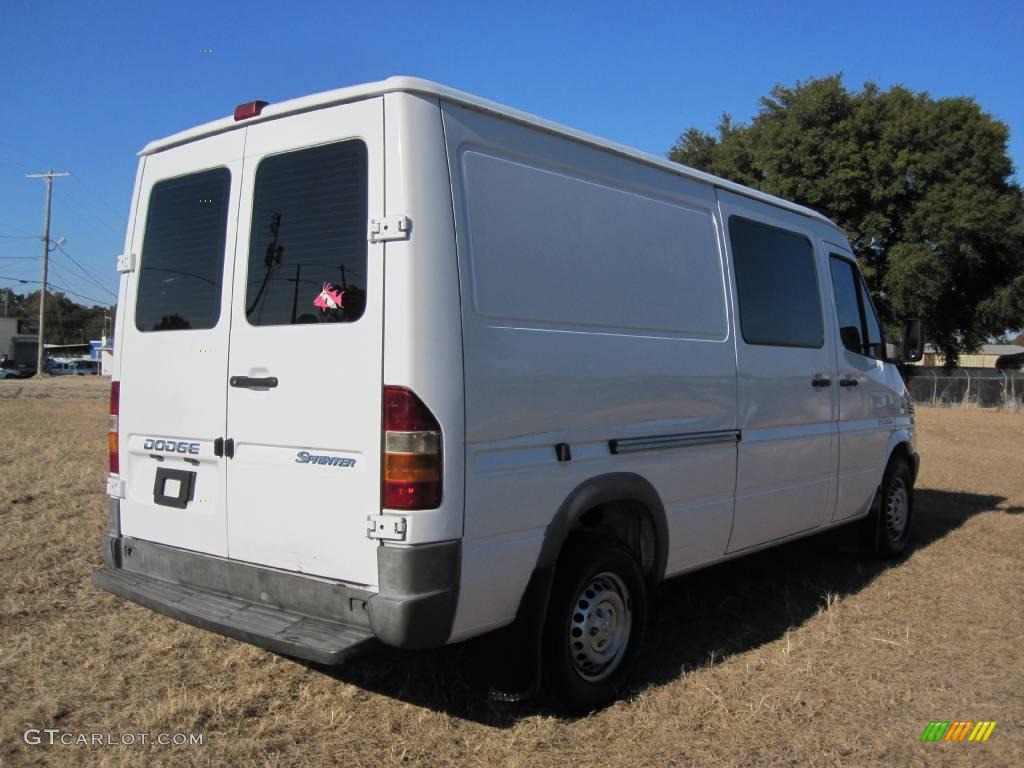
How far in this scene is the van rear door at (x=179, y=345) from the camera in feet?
12.7

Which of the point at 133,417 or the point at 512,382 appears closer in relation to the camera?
the point at 512,382

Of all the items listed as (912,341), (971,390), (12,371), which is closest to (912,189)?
(971,390)

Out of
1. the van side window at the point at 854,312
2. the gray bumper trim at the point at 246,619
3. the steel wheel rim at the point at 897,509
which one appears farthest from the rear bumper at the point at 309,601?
the steel wheel rim at the point at 897,509

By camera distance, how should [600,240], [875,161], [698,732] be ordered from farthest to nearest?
[875,161] < [600,240] < [698,732]

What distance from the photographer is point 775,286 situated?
5.45 meters

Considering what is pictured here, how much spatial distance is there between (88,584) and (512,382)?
348 centimetres

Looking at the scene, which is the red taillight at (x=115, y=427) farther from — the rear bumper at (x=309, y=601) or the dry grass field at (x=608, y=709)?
the dry grass field at (x=608, y=709)

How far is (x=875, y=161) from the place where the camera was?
25766 mm

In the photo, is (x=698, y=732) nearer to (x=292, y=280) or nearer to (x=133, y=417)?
(x=292, y=280)

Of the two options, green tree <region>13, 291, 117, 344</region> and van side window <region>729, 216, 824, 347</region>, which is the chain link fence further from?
green tree <region>13, 291, 117, 344</region>

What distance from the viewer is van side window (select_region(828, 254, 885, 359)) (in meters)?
6.21

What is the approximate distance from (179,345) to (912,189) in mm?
26339

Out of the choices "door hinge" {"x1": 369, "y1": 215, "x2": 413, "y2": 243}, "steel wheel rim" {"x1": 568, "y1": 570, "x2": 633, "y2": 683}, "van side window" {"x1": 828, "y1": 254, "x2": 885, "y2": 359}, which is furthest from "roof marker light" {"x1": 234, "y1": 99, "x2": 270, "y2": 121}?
"van side window" {"x1": 828, "y1": 254, "x2": 885, "y2": 359}

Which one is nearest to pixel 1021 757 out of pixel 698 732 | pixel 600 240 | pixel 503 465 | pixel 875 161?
pixel 698 732
